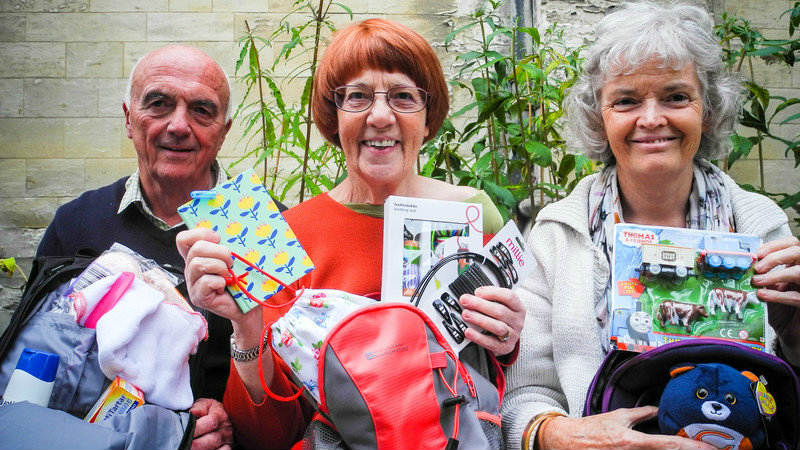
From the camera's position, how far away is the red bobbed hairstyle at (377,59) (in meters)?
1.86

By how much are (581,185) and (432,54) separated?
644 mm

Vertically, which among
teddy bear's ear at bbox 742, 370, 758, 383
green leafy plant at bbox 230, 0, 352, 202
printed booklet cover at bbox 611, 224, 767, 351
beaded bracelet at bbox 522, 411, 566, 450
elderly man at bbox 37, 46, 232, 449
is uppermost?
green leafy plant at bbox 230, 0, 352, 202

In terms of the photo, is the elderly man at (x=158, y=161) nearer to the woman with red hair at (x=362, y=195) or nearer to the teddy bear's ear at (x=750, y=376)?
the woman with red hair at (x=362, y=195)

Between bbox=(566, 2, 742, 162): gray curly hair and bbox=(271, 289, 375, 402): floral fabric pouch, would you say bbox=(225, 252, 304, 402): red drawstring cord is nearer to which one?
bbox=(271, 289, 375, 402): floral fabric pouch

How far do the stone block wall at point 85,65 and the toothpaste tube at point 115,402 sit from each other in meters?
2.81

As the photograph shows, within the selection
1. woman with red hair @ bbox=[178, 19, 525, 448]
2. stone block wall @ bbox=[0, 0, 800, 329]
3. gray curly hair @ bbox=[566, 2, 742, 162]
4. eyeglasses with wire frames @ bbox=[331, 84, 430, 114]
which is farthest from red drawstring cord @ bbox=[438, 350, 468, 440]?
stone block wall @ bbox=[0, 0, 800, 329]

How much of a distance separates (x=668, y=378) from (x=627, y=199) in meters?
0.64

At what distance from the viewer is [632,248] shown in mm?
1694

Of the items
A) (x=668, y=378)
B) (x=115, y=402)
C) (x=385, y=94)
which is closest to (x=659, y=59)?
(x=385, y=94)

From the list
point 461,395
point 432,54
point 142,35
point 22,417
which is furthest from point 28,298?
point 142,35

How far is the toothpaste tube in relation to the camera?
141 centimetres

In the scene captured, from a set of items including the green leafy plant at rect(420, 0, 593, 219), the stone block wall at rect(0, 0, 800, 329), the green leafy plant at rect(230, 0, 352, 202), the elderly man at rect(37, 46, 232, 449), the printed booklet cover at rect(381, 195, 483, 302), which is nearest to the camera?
the printed booklet cover at rect(381, 195, 483, 302)

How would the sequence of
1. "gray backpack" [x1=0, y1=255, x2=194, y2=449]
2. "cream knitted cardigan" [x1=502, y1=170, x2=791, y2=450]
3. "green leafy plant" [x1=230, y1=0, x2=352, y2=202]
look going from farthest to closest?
"green leafy plant" [x1=230, y1=0, x2=352, y2=202] → "cream knitted cardigan" [x1=502, y1=170, x2=791, y2=450] → "gray backpack" [x1=0, y1=255, x2=194, y2=449]

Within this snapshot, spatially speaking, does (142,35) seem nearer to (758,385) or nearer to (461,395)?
(461,395)
